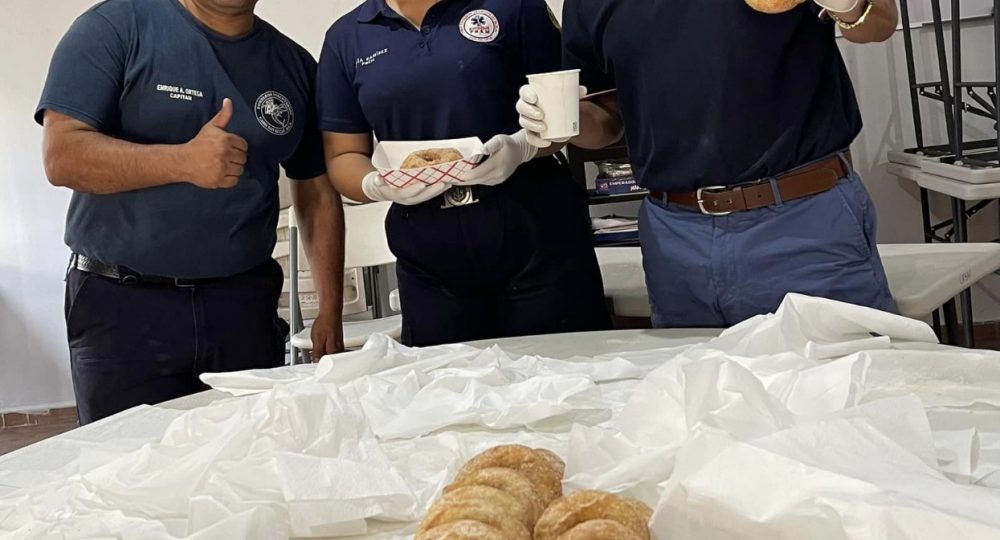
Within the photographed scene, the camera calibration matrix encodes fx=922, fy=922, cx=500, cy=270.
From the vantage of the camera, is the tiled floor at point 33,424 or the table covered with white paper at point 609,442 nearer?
the table covered with white paper at point 609,442

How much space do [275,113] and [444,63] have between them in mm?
393

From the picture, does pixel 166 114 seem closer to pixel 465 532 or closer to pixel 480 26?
pixel 480 26

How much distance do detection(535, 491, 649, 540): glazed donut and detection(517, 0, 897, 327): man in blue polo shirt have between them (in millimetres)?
877

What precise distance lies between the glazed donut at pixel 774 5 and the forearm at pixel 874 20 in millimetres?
93

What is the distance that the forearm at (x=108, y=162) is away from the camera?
5.56 ft

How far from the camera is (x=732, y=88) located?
151 cm

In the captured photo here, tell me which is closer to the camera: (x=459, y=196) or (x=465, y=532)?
(x=465, y=532)

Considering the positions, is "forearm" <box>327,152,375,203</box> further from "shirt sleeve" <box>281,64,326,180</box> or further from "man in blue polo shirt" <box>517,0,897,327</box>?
"man in blue polo shirt" <box>517,0,897,327</box>

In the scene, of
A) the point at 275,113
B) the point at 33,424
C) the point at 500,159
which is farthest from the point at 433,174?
the point at 33,424

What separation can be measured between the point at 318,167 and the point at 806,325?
49.5 inches

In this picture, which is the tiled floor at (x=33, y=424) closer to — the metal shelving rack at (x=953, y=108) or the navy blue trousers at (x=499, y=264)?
the navy blue trousers at (x=499, y=264)

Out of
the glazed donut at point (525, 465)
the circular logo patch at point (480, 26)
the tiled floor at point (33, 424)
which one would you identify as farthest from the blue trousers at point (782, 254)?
the tiled floor at point (33, 424)

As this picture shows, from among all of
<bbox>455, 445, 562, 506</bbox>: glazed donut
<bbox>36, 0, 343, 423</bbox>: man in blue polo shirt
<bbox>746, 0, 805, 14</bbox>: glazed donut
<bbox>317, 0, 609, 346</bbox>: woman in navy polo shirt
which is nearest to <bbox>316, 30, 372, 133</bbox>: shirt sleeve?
<bbox>317, 0, 609, 346</bbox>: woman in navy polo shirt

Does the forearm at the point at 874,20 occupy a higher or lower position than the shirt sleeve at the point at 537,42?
lower
